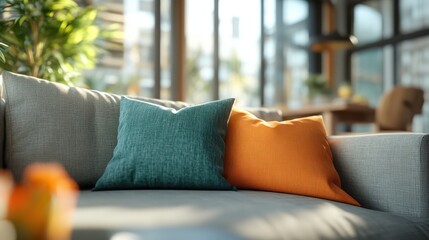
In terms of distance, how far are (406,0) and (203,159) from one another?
5107 mm

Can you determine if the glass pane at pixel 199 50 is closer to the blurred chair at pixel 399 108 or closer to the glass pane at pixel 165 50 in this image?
the glass pane at pixel 165 50

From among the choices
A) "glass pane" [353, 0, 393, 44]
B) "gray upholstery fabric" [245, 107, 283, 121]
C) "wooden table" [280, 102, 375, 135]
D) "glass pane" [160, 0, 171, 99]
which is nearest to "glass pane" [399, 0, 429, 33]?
"glass pane" [353, 0, 393, 44]

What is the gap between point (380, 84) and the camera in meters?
5.90

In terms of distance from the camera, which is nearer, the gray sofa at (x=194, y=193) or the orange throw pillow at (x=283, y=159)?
the gray sofa at (x=194, y=193)

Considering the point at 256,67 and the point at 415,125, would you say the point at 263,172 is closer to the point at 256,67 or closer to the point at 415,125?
the point at 256,67

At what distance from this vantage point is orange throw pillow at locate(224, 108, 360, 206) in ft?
4.67

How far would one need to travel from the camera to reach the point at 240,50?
5195mm

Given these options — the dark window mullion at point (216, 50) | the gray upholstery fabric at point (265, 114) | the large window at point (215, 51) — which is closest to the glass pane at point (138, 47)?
the large window at point (215, 51)

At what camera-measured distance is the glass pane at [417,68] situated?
17.6 feet

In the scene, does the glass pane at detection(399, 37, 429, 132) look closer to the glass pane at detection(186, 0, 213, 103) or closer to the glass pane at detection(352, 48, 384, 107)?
the glass pane at detection(352, 48, 384, 107)

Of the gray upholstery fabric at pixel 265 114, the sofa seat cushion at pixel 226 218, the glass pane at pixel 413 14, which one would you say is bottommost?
the sofa seat cushion at pixel 226 218

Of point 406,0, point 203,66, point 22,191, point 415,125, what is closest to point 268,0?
point 203,66

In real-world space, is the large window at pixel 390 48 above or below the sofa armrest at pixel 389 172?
above

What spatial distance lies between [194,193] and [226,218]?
358 mm
